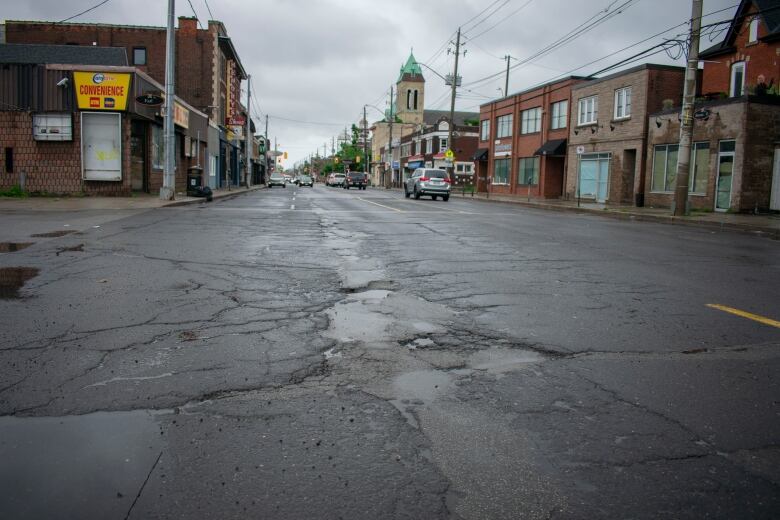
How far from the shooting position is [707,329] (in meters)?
5.78

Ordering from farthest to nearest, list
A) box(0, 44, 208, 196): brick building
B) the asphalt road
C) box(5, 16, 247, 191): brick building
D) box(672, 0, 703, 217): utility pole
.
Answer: box(5, 16, 247, 191): brick building < box(0, 44, 208, 196): brick building < box(672, 0, 703, 217): utility pole < the asphalt road

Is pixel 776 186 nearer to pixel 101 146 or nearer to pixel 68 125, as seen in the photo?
pixel 101 146

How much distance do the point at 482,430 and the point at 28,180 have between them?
27.6 m

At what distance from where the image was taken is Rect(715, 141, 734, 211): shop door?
84.3 ft

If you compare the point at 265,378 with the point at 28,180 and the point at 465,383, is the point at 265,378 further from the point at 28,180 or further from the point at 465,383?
the point at 28,180

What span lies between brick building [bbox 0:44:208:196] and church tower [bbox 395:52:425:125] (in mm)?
94677

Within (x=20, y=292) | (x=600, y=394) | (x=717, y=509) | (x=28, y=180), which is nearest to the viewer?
(x=717, y=509)

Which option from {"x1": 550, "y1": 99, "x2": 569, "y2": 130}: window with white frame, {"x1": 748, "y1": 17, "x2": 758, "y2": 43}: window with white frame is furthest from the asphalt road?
{"x1": 550, "y1": 99, "x2": 569, "y2": 130}: window with white frame

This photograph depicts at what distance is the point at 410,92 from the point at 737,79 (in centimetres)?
8924

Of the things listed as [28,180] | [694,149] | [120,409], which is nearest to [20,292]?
[120,409]

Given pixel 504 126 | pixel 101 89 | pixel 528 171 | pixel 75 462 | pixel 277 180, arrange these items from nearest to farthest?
pixel 75 462 → pixel 101 89 → pixel 528 171 → pixel 504 126 → pixel 277 180

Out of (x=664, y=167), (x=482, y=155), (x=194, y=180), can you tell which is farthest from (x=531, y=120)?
(x=194, y=180)

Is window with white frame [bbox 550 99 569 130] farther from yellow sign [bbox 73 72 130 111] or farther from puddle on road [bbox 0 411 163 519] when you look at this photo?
puddle on road [bbox 0 411 163 519]

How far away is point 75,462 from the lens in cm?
304
